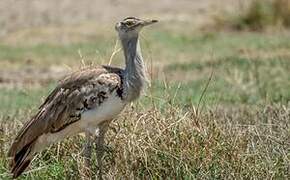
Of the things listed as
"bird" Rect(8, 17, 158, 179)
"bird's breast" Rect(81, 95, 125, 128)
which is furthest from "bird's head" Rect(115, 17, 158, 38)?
"bird's breast" Rect(81, 95, 125, 128)

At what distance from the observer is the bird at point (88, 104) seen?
26.1 ft

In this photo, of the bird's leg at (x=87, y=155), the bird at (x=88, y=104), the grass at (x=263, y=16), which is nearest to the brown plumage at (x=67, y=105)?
the bird at (x=88, y=104)

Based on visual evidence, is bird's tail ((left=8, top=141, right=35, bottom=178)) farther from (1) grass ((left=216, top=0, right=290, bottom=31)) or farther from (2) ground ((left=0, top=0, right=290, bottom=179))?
(1) grass ((left=216, top=0, right=290, bottom=31))

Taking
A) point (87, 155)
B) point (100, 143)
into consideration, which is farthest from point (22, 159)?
point (100, 143)

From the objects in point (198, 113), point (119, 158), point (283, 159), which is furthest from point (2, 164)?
point (283, 159)

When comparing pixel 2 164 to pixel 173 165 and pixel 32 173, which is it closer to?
pixel 32 173

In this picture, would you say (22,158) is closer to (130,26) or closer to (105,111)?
(105,111)

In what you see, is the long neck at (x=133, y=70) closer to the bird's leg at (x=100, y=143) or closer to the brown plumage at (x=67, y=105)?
the brown plumage at (x=67, y=105)

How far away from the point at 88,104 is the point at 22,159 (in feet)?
2.10

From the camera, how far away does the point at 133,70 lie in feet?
26.6

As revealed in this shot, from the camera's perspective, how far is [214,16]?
64.4 feet

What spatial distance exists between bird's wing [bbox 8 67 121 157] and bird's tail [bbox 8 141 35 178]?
0.03 metres

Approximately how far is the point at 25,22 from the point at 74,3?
2.22 metres

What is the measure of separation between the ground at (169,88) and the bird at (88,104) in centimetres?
31
